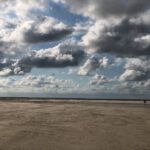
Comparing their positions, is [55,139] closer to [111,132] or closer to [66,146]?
[66,146]

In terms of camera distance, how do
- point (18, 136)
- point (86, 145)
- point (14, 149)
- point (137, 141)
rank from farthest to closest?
1. point (18, 136)
2. point (137, 141)
3. point (86, 145)
4. point (14, 149)

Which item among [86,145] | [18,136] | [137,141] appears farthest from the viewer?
[18,136]

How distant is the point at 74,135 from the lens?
664 inches

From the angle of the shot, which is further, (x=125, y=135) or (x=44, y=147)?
(x=125, y=135)

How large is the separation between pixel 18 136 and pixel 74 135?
3150mm

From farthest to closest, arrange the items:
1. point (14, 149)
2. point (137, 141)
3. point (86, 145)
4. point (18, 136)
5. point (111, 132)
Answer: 1. point (111, 132)
2. point (18, 136)
3. point (137, 141)
4. point (86, 145)
5. point (14, 149)

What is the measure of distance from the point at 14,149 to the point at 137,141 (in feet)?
20.5

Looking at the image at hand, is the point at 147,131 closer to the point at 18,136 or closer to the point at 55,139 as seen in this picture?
the point at 55,139

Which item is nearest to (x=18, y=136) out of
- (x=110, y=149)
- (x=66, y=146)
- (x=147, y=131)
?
(x=66, y=146)

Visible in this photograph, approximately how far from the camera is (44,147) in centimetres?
1376

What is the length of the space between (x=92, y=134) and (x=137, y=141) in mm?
3012

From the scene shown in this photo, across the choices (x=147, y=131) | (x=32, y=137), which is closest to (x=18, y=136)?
(x=32, y=137)

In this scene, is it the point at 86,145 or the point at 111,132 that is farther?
the point at 111,132

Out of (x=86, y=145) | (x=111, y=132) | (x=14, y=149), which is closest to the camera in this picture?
(x=14, y=149)
